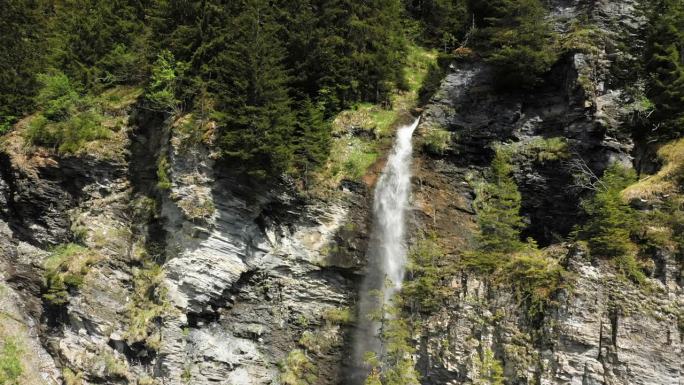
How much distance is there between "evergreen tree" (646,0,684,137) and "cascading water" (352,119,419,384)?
10132 millimetres

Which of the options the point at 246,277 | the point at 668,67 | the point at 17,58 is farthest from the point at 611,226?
the point at 17,58

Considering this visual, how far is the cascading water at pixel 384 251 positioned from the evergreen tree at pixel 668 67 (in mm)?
10132

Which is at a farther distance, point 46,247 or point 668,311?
point 46,247

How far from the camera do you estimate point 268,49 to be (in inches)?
863

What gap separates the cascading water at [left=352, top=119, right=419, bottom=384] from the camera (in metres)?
20.4

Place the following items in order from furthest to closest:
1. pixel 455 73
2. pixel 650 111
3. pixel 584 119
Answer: pixel 455 73
pixel 584 119
pixel 650 111

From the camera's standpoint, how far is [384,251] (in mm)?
21516

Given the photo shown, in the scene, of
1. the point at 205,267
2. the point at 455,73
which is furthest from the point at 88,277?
the point at 455,73

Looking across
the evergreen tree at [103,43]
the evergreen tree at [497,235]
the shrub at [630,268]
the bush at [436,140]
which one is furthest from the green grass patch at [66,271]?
the shrub at [630,268]

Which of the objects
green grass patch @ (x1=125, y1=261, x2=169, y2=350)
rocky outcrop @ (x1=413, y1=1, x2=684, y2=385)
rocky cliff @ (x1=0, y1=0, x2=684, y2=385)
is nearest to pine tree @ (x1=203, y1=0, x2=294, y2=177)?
rocky cliff @ (x1=0, y1=0, x2=684, y2=385)

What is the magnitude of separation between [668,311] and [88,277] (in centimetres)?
2099

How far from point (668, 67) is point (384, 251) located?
13.4m

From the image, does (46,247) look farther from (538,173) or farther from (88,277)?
(538,173)

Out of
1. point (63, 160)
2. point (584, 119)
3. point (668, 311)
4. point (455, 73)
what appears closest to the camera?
point (668, 311)
